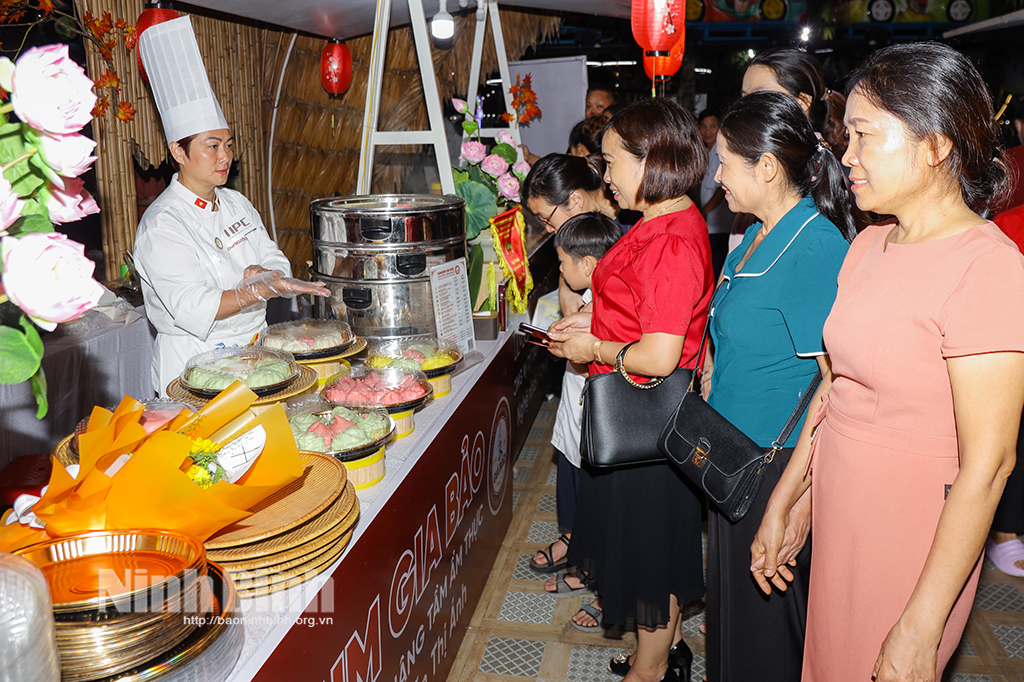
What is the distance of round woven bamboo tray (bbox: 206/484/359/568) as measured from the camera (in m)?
1.07

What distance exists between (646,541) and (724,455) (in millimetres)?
440

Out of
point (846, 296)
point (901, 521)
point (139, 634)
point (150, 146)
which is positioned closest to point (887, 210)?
point (846, 296)

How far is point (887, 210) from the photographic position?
1.21 meters

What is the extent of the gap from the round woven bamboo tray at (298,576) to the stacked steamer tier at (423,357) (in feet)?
2.54

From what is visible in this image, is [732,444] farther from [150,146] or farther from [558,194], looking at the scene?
[150,146]

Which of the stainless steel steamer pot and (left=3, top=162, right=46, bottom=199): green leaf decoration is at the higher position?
(left=3, top=162, right=46, bottom=199): green leaf decoration

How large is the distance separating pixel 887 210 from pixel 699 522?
1082 mm

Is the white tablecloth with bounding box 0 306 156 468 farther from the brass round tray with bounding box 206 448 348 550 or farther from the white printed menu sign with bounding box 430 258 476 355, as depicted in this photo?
the brass round tray with bounding box 206 448 348 550

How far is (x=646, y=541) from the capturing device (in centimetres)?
195

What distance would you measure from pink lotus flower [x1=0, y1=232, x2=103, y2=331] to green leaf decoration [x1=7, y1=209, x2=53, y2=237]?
0.11 metres

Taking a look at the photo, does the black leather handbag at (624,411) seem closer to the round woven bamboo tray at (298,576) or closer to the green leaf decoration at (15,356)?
the round woven bamboo tray at (298,576)

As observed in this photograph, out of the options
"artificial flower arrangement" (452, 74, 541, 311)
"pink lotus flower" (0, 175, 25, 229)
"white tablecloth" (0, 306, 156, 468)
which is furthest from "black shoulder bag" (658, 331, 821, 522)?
"white tablecloth" (0, 306, 156, 468)

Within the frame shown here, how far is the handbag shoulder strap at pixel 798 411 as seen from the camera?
5.18 ft

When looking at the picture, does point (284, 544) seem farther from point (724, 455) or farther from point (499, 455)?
point (499, 455)
